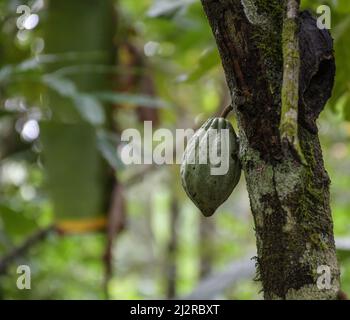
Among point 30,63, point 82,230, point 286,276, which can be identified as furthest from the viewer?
point 82,230

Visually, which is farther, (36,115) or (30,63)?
(36,115)

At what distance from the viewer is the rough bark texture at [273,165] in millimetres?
839

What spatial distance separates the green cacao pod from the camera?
3.23ft

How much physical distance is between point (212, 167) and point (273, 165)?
0.16 meters

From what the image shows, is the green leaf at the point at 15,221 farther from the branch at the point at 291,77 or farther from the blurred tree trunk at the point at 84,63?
the branch at the point at 291,77

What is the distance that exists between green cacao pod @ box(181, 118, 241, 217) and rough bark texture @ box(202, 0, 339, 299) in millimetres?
77

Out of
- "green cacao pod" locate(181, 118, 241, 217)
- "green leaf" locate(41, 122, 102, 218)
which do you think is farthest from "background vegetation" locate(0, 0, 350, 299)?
"green cacao pod" locate(181, 118, 241, 217)

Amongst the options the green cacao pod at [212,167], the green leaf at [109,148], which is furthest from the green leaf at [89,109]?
the green cacao pod at [212,167]

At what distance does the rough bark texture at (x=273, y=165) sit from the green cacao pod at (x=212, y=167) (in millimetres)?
77

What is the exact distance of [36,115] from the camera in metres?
2.42

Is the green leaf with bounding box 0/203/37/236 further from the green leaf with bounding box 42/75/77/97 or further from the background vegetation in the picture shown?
the green leaf with bounding box 42/75/77/97

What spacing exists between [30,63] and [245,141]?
1315mm
